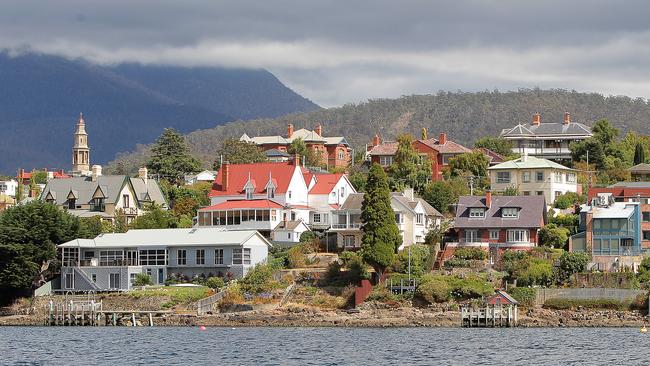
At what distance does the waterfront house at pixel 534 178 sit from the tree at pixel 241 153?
33.9 metres

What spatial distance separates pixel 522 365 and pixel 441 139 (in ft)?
258

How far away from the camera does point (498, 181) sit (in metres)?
125

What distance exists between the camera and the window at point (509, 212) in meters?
106

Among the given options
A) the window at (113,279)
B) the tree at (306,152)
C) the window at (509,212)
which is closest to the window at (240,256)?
the window at (113,279)

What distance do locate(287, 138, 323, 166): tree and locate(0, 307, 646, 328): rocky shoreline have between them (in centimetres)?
6029

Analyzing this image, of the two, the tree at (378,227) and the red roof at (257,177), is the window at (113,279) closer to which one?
the red roof at (257,177)

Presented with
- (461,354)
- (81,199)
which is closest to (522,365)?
(461,354)

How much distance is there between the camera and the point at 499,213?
107m

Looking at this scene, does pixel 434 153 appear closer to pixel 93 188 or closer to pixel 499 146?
pixel 499 146

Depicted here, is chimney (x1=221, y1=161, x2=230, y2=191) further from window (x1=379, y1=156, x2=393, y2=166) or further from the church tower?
the church tower

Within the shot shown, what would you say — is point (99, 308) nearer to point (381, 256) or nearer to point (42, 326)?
point (42, 326)

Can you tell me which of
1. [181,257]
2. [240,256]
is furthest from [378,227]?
[181,257]

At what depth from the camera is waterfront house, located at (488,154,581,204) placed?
12275cm

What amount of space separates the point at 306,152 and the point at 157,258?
5216 centimetres
